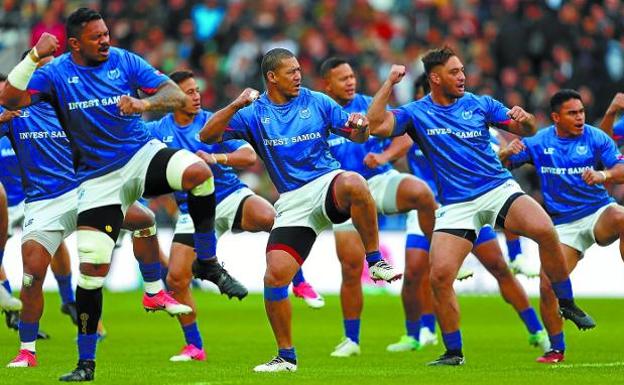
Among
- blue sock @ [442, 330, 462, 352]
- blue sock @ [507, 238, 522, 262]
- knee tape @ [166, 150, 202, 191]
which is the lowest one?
blue sock @ [442, 330, 462, 352]

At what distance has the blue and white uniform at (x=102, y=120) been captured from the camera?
11.6 m

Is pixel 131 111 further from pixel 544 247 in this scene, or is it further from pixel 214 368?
pixel 544 247

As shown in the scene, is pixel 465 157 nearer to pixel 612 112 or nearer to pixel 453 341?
pixel 453 341

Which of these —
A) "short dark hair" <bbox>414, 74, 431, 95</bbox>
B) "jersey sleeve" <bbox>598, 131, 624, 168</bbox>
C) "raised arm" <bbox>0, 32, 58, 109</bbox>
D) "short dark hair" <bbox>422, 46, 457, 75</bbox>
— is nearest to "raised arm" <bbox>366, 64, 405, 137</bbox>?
"short dark hair" <bbox>422, 46, 457, 75</bbox>

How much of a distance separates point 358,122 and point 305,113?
0.72 m

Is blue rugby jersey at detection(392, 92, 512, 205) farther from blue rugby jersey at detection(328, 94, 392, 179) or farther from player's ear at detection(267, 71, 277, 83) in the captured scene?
blue rugby jersey at detection(328, 94, 392, 179)

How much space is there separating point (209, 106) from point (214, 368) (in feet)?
51.0

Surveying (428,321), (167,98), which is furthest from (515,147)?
(167,98)

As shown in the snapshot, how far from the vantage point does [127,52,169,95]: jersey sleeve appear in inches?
459

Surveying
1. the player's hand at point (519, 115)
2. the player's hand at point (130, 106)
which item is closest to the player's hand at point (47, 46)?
the player's hand at point (130, 106)

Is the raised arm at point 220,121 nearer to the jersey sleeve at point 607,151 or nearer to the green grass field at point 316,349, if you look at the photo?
the green grass field at point 316,349

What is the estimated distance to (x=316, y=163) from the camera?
12680 millimetres

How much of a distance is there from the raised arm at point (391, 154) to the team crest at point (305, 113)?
95.4 inches

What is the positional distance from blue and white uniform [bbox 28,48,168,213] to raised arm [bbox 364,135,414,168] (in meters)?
3.83
